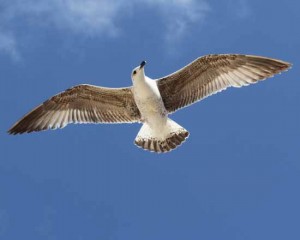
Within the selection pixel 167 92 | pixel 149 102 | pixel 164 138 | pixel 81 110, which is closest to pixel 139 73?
pixel 149 102

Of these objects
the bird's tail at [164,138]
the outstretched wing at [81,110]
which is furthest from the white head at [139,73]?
the bird's tail at [164,138]

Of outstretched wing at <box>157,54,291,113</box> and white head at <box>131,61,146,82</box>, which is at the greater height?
outstretched wing at <box>157,54,291,113</box>

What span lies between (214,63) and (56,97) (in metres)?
3.03

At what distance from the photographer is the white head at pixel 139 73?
11.6 m

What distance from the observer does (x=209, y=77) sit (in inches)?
476

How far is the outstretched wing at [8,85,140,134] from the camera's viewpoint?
12438 mm

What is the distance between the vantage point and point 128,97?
40.5 feet

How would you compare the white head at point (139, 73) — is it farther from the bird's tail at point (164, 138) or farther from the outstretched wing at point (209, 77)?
the bird's tail at point (164, 138)

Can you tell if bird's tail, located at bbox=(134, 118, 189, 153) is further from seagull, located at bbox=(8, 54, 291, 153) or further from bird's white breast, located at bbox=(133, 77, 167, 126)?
bird's white breast, located at bbox=(133, 77, 167, 126)

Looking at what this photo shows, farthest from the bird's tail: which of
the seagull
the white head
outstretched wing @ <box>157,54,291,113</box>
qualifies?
the white head

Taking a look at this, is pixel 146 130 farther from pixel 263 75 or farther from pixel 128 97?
pixel 263 75

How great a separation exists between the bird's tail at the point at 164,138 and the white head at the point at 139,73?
95 cm

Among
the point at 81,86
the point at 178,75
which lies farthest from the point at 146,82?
the point at 81,86

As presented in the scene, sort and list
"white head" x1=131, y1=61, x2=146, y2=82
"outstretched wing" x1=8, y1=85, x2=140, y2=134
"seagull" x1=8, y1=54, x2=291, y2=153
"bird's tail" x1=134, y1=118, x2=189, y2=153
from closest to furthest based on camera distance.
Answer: "white head" x1=131, y1=61, x2=146, y2=82 < "seagull" x1=8, y1=54, x2=291, y2=153 < "bird's tail" x1=134, y1=118, x2=189, y2=153 < "outstretched wing" x1=8, y1=85, x2=140, y2=134
